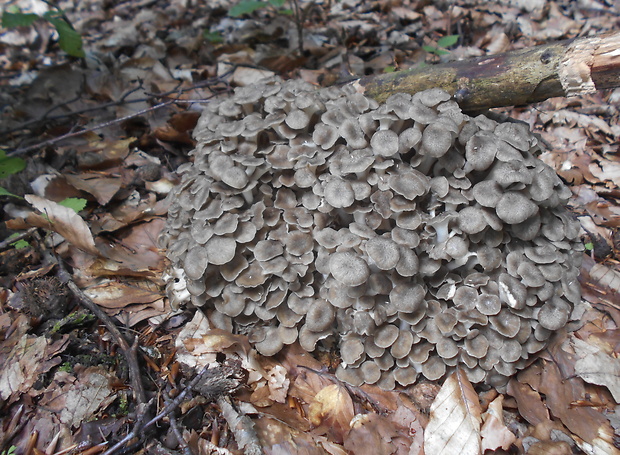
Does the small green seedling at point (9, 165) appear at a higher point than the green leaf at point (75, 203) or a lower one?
higher

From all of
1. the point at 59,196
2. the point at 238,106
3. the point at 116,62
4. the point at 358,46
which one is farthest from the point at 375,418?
the point at 116,62

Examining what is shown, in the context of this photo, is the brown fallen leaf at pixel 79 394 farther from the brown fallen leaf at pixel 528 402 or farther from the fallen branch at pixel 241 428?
the brown fallen leaf at pixel 528 402

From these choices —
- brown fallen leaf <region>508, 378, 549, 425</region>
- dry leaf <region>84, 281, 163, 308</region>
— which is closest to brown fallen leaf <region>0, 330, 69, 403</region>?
dry leaf <region>84, 281, 163, 308</region>

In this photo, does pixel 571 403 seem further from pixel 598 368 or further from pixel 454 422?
pixel 454 422

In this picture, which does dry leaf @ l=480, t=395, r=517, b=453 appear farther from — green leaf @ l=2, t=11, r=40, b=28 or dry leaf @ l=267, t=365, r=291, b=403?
green leaf @ l=2, t=11, r=40, b=28

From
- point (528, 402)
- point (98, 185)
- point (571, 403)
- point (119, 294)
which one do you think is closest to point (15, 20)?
point (98, 185)

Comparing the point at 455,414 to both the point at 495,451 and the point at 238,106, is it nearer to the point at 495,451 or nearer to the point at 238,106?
the point at 495,451

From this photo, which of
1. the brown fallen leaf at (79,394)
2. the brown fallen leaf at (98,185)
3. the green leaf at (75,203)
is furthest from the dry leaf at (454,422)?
the brown fallen leaf at (98,185)
